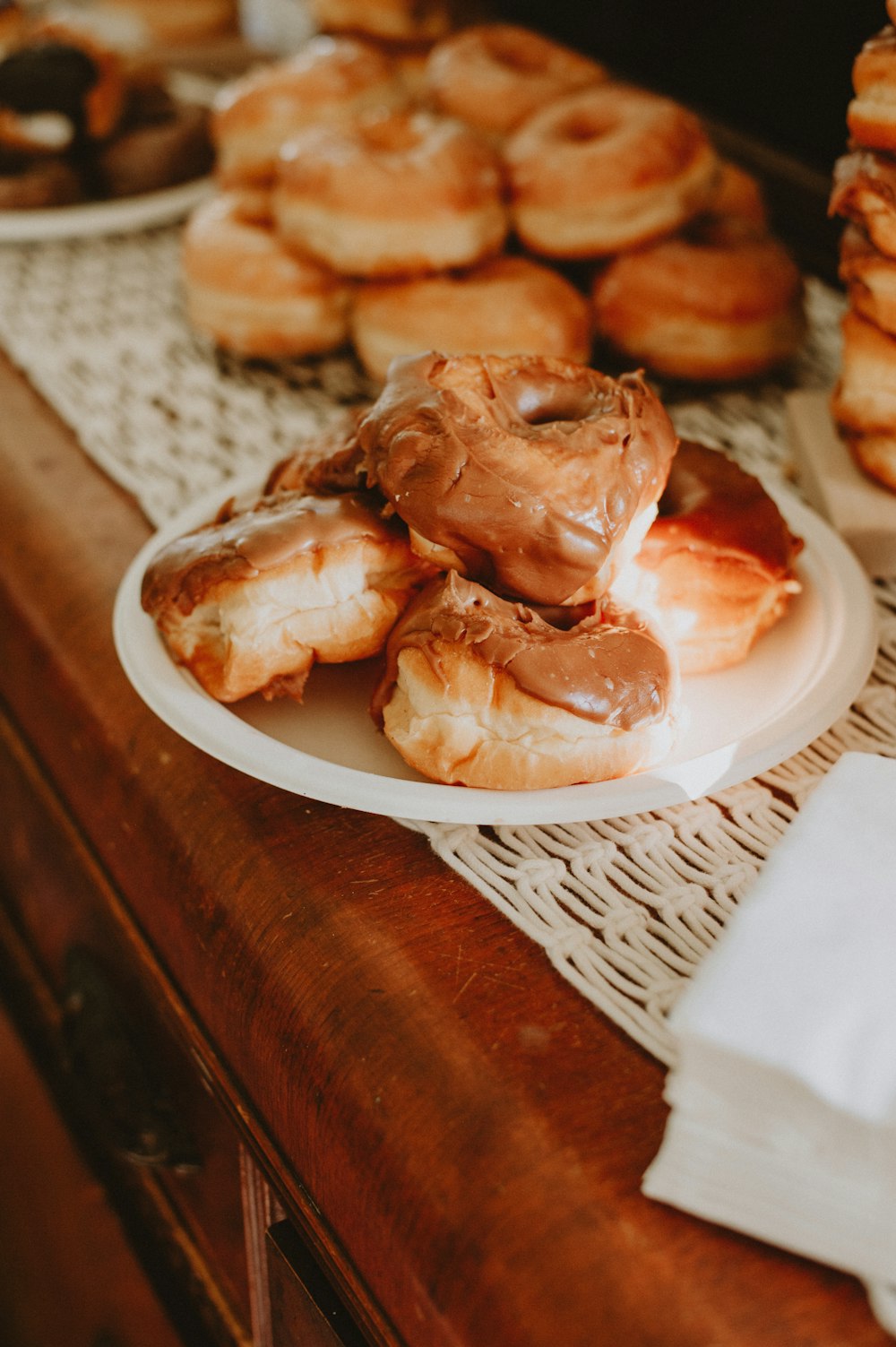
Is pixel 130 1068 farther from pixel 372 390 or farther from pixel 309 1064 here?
pixel 372 390

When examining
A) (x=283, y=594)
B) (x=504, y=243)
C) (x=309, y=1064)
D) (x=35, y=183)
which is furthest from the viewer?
(x=35, y=183)

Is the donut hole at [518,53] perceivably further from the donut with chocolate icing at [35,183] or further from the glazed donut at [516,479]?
the glazed donut at [516,479]

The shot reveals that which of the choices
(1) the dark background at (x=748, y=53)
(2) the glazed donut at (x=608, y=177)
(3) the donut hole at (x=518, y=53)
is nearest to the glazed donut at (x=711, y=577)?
(2) the glazed donut at (x=608, y=177)

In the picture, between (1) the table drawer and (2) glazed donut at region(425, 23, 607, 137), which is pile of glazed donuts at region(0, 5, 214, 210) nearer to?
(2) glazed donut at region(425, 23, 607, 137)

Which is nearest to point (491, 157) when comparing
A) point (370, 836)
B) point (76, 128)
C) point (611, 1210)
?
point (76, 128)

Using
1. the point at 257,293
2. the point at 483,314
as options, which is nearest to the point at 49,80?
the point at 257,293

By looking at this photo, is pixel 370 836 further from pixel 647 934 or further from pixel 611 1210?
pixel 611 1210
